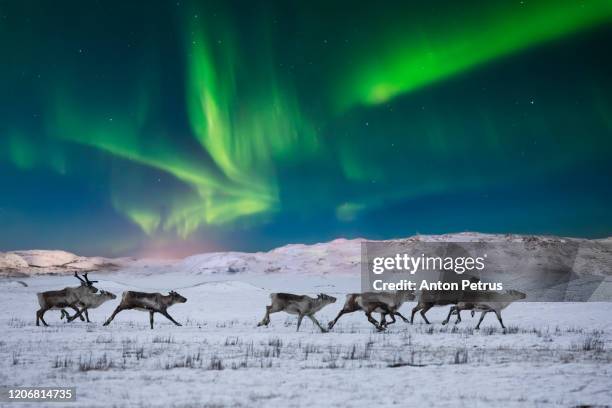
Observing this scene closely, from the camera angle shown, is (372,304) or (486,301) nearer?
(372,304)

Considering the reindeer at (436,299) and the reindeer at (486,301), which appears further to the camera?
the reindeer at (436,299)

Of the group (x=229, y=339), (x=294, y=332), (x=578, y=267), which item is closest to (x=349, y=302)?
(x=294, y=332)

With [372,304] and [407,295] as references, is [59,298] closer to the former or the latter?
[372,304]

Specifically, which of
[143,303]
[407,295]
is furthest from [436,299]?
[143,303]

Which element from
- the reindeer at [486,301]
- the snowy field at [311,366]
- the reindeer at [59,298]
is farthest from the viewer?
the reindeer at [486,301]

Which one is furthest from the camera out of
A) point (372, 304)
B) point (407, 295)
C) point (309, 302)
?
point (407, 295)

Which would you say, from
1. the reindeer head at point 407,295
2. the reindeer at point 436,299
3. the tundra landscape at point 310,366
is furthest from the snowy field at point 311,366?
the reindeer at point 436,299

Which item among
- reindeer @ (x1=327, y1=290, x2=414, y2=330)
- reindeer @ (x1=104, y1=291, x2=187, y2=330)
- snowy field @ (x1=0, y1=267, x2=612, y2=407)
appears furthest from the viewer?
reindeer @ (x1=327, y1=290, x2=414, y2=330)

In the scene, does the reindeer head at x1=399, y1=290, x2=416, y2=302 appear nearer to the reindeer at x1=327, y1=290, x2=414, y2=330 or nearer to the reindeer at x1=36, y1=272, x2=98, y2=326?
the reindeer at x1=327, y1=290, x2=414, y2=330

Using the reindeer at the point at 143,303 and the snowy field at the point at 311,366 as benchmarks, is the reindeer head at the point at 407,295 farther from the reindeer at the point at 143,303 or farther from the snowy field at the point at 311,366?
Result: the reindeer at the point at 143,303

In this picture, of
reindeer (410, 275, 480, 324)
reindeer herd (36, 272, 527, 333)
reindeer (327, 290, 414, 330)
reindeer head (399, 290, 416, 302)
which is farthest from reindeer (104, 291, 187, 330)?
reindeer (410, 275, 480, 324)

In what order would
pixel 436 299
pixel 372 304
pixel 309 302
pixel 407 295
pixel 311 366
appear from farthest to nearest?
pixel 436 299 < pixel 407 295 < pixel 372 304 < pixel 309 302 < pixel 311 366

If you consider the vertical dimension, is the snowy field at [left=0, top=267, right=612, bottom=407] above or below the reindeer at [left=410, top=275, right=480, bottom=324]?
below

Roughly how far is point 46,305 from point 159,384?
15.2m
